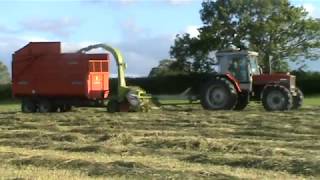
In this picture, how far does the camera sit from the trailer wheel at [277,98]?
24334 millimetres

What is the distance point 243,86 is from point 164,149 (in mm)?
12897

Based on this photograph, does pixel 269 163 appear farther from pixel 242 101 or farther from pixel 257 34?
pixel 257 34

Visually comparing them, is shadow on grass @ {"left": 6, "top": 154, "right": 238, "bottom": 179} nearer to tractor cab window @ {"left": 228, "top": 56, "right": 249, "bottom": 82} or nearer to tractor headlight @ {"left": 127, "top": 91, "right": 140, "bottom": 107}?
tractor headlight @ {"left": 127, "top": 91, "right": 140, "bottom": 107}

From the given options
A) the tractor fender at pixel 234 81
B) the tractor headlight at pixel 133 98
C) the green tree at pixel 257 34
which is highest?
the green tree at pixel 257 34

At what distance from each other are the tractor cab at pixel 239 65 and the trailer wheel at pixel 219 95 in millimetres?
550

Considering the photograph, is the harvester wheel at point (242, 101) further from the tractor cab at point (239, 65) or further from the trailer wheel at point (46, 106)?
the trailer wheel at point (46, 106)

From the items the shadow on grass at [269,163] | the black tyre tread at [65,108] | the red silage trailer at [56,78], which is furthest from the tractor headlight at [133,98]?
the shadow on grass at [269,163]

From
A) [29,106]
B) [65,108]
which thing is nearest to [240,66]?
[65,108]

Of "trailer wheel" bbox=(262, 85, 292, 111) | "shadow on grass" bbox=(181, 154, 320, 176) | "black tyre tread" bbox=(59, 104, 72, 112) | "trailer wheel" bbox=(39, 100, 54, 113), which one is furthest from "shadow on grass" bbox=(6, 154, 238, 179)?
"black tyre tread" bbox=(59, 104, 72, 112)

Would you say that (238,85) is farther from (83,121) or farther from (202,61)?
(202,61)

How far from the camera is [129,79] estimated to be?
2063 inches

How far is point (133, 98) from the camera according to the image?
25141 millimetres

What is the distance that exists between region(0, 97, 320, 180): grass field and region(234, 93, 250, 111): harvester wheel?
5506mm

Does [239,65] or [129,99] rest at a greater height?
[239,65]
